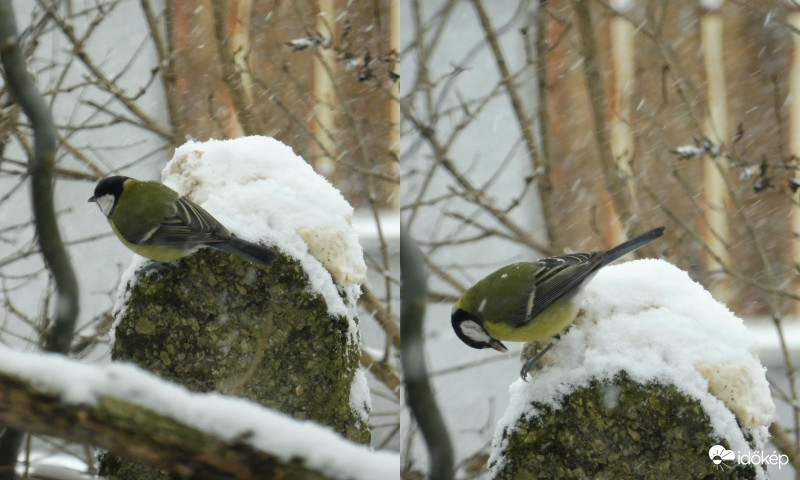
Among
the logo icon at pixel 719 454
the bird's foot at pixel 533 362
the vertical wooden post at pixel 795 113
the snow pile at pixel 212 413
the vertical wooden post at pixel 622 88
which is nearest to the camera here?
the snow pile at pixel 212 413

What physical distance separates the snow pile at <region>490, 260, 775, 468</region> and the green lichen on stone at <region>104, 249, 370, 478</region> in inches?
12.9

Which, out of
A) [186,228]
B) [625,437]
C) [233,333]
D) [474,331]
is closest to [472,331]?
[474,331]

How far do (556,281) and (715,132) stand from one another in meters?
0.49

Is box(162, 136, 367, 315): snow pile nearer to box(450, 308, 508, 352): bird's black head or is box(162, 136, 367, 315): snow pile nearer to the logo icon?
box(450, 308, 508, 352): bird's black head

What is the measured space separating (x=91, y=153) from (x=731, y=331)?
42.8 inches

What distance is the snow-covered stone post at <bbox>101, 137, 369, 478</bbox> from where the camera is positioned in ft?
3.72

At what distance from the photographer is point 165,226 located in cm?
113

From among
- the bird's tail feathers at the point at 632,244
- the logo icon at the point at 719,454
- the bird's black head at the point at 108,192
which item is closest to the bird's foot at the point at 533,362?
the bird's tail feathers at the point at 632,244

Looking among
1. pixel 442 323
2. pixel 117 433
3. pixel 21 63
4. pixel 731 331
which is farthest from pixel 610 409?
pixel 21 63

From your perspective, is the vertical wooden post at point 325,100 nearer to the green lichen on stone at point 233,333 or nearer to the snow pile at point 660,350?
the green lichen on stone at point 233,333

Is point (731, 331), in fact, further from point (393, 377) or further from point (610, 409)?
point (393, 377)

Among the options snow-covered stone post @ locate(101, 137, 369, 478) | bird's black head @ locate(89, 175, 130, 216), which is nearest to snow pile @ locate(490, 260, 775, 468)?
snow-covered stone post @ locate(101, 137, 369, 478)

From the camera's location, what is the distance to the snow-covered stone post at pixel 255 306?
1134 millimetres

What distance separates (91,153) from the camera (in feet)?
4.00
